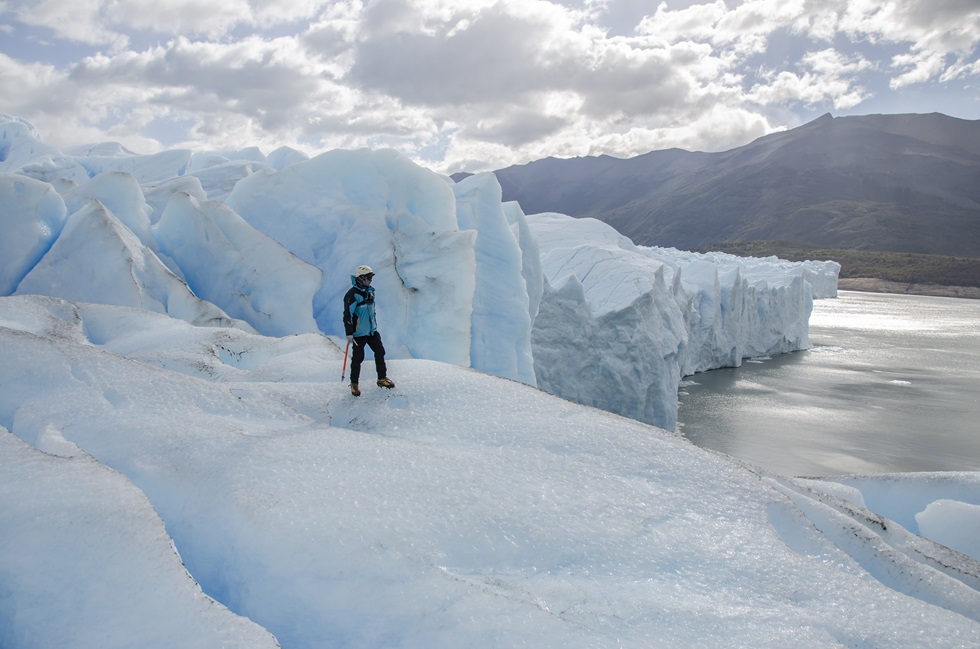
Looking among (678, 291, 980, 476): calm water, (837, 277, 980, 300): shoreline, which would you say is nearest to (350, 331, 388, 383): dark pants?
(678, 291, 980, 476): calm water

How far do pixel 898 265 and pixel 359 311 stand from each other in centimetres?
6875

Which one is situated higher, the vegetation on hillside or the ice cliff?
the vegetation on hillside

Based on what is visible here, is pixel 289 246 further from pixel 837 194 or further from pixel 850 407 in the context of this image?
pixel 837 194

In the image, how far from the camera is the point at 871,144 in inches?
5871

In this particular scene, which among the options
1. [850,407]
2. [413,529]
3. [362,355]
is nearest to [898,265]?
[850,407]

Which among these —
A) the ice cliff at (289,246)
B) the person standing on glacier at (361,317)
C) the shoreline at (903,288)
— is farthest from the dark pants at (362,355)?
the shoreline at (903,288)

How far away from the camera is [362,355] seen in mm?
3904

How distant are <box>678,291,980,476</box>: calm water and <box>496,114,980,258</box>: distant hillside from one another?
69.1 m

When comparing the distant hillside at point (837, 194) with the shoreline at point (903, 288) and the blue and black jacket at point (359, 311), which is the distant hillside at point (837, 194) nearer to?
the shoreline at point (903, 288)

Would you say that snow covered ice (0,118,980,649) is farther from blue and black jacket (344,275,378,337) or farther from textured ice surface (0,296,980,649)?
blue and black jacket (344,275,378,337)

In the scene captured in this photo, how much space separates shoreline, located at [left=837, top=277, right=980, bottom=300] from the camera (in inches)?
1953

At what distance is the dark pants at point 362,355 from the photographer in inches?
151

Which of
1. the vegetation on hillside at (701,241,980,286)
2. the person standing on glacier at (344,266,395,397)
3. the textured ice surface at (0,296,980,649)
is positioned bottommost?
the textured ice surface at (0,296,980,649)

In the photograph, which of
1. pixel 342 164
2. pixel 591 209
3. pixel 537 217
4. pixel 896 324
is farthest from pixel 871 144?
pixel 342 164
